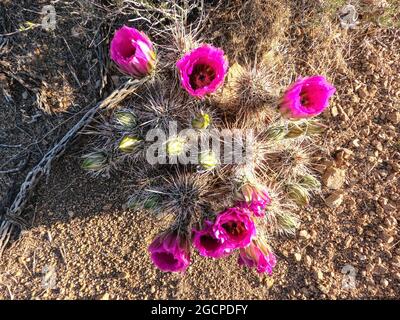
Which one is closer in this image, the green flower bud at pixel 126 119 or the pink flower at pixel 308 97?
the pink flower at pixel 308 97

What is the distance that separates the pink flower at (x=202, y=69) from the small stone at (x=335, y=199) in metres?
0.91

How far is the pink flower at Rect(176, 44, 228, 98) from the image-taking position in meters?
1.47

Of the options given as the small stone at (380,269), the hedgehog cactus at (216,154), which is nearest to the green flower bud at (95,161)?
the hedgehog cactus at (216,154)

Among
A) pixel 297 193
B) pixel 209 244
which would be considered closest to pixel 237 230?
pixel 209 244

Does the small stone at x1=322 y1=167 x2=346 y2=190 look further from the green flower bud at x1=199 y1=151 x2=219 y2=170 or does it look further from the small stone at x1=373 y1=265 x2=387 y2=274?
the green flower bud at x1=199 y1=151 x2=219 y2=170

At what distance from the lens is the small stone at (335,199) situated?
204 cm

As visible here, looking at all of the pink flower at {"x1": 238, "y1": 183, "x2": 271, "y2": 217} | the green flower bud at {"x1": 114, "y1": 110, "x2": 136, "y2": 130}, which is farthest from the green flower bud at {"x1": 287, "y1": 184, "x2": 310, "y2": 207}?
→ the green flower bud at {"x1": 114, "y1": 110, "x2": 136, "y2": 130}

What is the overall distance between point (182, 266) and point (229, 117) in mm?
661

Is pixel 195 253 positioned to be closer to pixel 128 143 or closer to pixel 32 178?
pixel 128 143

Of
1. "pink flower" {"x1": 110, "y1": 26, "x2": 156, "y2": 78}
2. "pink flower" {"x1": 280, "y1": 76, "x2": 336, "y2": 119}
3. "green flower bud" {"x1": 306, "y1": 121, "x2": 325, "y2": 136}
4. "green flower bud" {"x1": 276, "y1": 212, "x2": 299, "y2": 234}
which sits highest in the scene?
"pink flower" {"x1": 110, "y1": 26, "x2": 156, "y2": 78}

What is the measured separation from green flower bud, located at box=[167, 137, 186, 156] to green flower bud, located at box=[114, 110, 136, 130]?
0.72 ft

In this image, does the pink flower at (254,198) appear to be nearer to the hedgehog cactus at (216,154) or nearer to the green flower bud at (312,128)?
the hedgehog cactus at (216,154)

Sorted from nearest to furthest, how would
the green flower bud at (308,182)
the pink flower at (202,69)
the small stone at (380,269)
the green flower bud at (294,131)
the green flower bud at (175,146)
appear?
the pink flower at (202,69) → the green flower bud at (175,146) → the green flower bud at (294,131) → the green flower bud at (308,182) → the small stone at (380,269)

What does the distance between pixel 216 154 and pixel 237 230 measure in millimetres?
325
